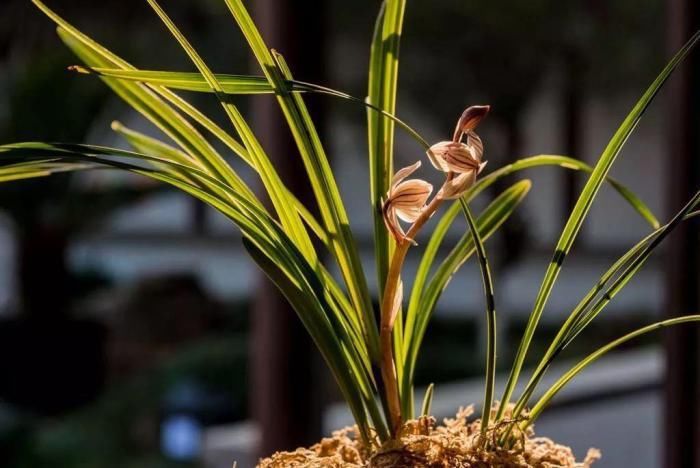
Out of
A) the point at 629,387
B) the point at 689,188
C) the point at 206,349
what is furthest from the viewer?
the point at 206,349

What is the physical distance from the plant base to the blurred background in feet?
2.41

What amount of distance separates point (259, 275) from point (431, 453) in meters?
0.86

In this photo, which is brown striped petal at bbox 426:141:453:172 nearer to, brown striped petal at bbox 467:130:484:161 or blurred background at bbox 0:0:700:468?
brown striped petal at bbox 467:130:484:161

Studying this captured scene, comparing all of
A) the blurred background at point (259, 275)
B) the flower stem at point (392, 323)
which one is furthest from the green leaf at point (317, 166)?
the blurred background at point (259, 275)

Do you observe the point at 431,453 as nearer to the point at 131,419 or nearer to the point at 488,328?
the point at 488,328

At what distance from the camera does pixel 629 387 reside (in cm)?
291

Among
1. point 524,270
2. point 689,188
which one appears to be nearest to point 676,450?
point 689,188

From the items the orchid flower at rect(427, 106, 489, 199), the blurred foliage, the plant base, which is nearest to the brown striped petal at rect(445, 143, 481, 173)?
the orchid flower at rect(427, 106, 489, 199)

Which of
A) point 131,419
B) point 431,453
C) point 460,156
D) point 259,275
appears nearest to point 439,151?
point 460,156

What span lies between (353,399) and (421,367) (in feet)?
12.2

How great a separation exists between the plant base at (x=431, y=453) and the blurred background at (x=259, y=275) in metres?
0.73

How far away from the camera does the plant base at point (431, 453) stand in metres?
0.36

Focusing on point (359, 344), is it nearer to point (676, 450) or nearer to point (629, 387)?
point (676, 450)

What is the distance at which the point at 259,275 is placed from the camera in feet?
3.98
